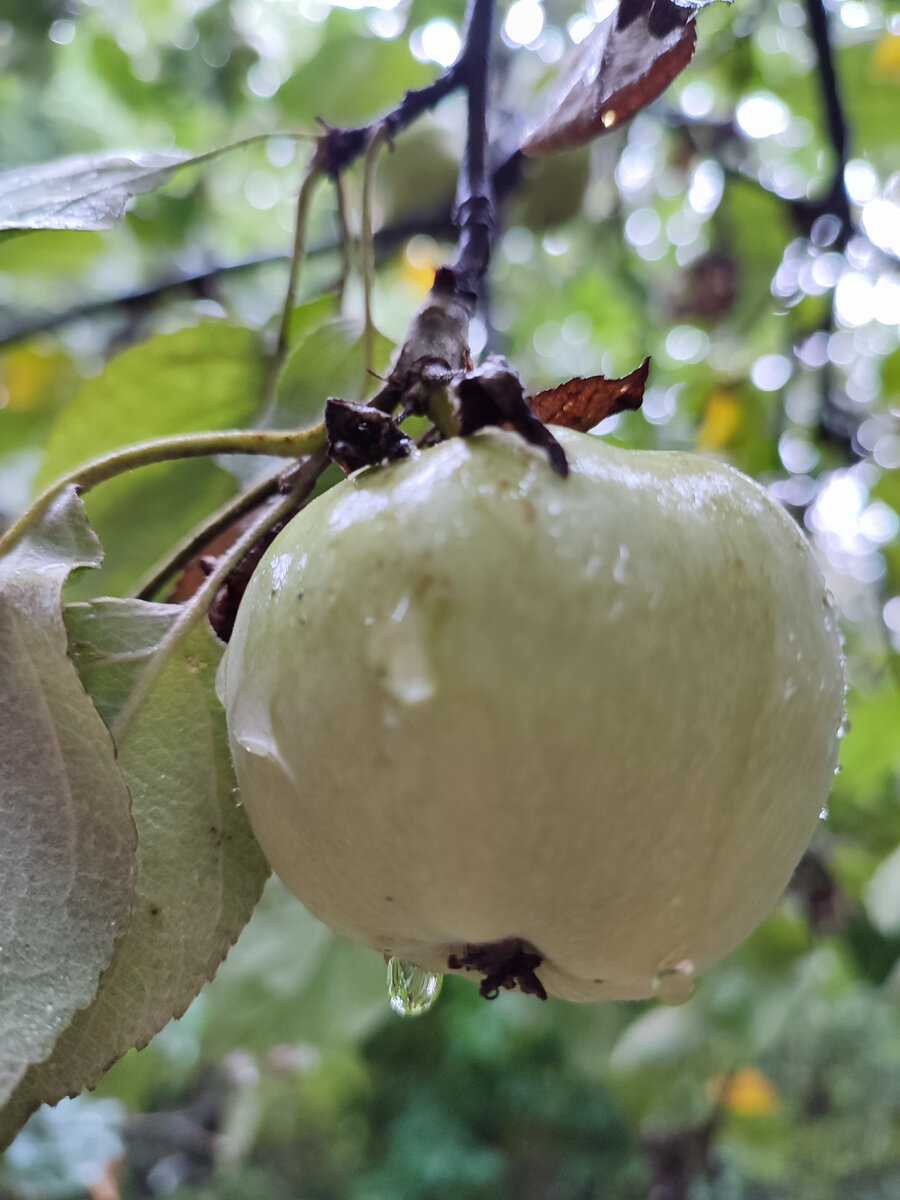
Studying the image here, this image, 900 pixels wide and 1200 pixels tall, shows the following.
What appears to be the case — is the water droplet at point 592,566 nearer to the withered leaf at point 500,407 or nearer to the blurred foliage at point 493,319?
the withered leaf at point 500,407

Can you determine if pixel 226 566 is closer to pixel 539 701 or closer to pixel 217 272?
pixel 539 701

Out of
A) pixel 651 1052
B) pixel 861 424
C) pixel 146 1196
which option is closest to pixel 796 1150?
pixel 146 1196

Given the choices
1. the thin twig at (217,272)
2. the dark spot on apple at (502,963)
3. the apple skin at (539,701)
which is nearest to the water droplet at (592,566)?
the apple skin at (539,701)

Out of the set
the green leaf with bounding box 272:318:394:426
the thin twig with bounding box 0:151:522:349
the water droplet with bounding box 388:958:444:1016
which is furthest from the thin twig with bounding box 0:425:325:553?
the thin twig with bounding box 0:151:522:349

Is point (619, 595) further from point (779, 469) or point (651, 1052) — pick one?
point (651, 1052)

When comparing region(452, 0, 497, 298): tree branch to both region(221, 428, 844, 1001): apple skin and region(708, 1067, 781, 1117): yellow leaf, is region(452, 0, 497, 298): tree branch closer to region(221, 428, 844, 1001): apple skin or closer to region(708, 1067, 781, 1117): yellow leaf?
region(221, 428, 844, 1001): apple skin
